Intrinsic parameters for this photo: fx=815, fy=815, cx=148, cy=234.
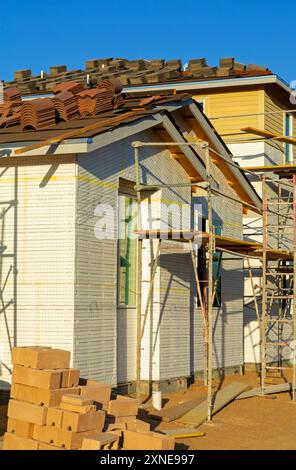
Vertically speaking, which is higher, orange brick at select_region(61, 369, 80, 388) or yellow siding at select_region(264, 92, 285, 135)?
yellow siding at select_region(264, 92, 285, 135)

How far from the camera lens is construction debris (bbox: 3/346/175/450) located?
9.47 m

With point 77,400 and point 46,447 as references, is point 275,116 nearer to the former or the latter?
point 77,400

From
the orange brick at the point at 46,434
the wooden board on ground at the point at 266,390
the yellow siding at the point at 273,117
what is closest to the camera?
the orange brick at the point at 46,434

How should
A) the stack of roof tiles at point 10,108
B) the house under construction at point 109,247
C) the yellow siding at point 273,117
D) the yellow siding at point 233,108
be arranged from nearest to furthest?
the house under construction at point 109,247 → the stack of roof tiles at point 10,108 → the yellow siding at point 233,108 → the yellow siding at point 273,117

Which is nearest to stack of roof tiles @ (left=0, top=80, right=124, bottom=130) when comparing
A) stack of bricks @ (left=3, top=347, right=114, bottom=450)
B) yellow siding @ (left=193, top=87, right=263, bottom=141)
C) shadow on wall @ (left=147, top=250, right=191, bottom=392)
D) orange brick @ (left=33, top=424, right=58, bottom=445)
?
shadow on wall @ (left=147, top=250, right=191, bottom=392)

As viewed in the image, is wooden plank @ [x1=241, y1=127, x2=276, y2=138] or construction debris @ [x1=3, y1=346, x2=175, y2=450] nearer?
construction debris @ [x1=3, y1=346, x2=175, y2=450]

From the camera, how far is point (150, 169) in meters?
16.4

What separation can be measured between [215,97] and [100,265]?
11.6m

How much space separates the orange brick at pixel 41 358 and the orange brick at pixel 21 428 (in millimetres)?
717

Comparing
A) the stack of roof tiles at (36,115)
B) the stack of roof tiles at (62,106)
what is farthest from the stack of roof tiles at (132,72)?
the stack of roof tiles at (36,115)

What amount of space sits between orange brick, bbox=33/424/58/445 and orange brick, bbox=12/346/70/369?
859mm

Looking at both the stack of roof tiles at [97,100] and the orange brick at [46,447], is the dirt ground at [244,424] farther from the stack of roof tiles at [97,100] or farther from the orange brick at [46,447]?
the stack of roof tiles at [97,100]

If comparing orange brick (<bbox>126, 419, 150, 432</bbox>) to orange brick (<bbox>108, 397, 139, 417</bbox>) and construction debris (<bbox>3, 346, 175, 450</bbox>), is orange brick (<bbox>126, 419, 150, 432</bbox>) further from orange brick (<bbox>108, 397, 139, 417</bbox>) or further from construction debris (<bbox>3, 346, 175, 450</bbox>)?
orange brick (<bbox>108, 397, 139, 417</bbox>)

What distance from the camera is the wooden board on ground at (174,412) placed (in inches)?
525
